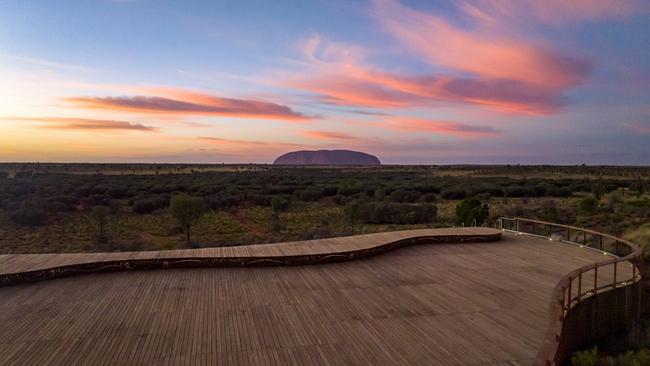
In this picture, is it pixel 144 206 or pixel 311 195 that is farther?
pixel 311 195

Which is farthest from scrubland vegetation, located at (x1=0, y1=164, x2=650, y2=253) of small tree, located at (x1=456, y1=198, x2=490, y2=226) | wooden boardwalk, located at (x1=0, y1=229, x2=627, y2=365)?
wooden boardwalk, located at (x1=0, y1=229, x2=627, y2=365)

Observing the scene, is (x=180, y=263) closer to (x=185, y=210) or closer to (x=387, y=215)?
(x=185, y=210)

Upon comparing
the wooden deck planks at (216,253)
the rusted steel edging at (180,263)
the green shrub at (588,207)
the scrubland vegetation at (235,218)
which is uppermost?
the wooden deck planks at (216,253)

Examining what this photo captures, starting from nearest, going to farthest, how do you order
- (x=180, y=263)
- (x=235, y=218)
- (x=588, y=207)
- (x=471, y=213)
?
(x=180, y=263)
(x=471, y=213)
(x=588, y=207)
(x=235, y=218)

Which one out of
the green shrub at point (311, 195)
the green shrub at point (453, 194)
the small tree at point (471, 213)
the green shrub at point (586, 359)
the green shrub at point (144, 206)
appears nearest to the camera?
the green shrub at point (586, 359)

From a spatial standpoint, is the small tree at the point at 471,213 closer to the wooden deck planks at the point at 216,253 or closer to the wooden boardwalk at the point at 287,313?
the wooden deck planks at the point at 216,253

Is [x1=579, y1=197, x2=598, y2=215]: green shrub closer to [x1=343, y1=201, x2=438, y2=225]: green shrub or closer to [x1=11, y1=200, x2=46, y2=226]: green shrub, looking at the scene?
[x1=343, y1=201, x2=438, y2=225]: green shrub

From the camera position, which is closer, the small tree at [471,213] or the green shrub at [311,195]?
the small tree at [471,213]

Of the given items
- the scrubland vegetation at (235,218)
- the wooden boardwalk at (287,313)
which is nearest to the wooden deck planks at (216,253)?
the wooden boardwalk at (287,313)

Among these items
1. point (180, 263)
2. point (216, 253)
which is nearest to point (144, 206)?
point (216, 253)
